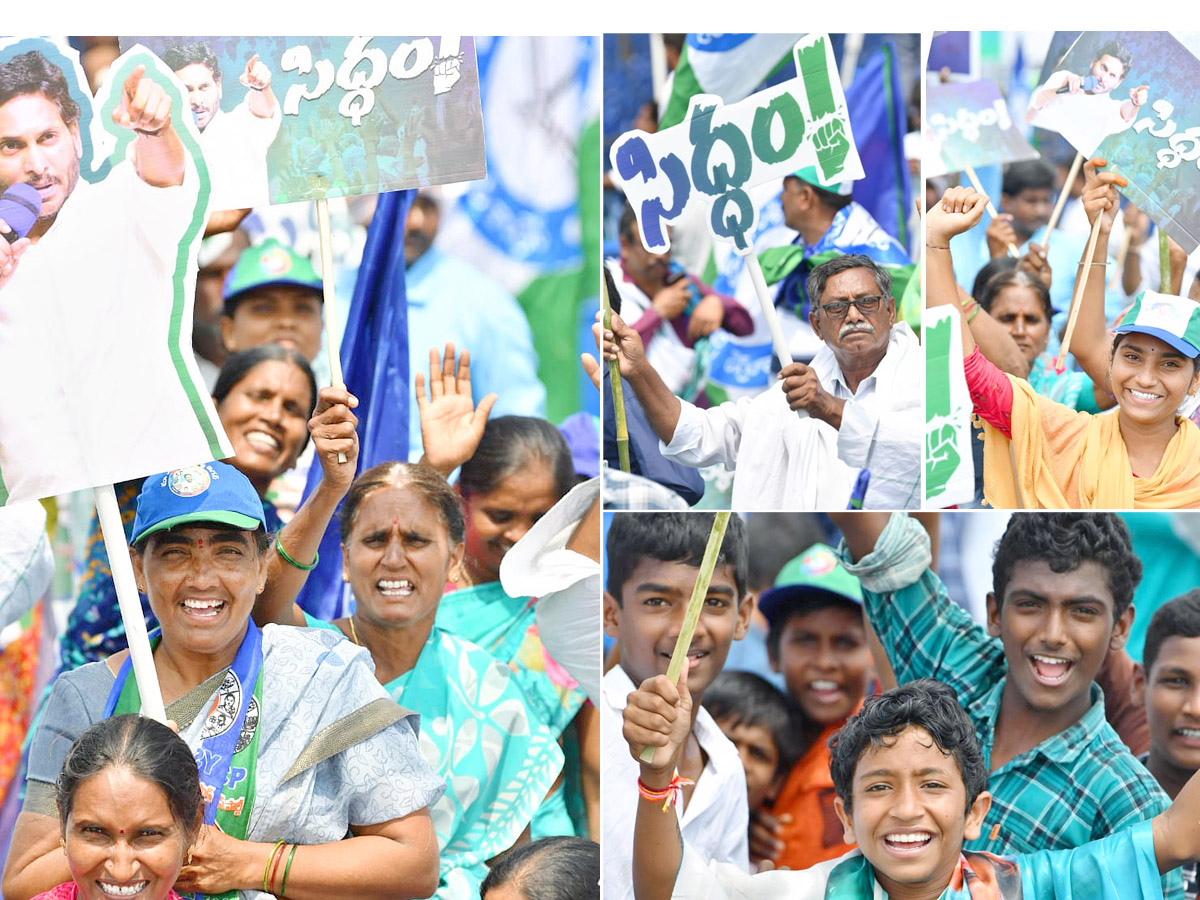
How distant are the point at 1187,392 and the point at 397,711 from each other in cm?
223

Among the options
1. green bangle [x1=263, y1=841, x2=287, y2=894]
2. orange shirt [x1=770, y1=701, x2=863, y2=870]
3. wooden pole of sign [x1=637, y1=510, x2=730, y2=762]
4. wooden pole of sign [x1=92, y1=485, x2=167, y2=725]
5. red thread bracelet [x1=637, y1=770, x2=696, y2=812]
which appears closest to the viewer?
green bangle [x1=263, y1=841, x2=287, y2=894]

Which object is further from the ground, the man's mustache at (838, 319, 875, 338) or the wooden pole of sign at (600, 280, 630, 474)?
the man's mustache at (838, 319, 875, 338)

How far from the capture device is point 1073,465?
12.3 feet

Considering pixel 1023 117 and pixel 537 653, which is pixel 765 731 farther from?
pixel 1023 117

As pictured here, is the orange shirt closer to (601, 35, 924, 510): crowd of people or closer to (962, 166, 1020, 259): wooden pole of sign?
(601, 35, 924, 510): crowd of people

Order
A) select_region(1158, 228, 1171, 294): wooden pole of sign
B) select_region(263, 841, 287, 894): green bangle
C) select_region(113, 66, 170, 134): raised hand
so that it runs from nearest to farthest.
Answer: select_region(263, 841, 287, 894): green bangle < select_region(113, 66, 170, 134): raised hand < select_region(1158, 228, 1171, 294): wooden pole of sign

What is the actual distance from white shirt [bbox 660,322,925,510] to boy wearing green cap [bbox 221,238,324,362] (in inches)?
39.8

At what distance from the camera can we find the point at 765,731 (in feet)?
12.1

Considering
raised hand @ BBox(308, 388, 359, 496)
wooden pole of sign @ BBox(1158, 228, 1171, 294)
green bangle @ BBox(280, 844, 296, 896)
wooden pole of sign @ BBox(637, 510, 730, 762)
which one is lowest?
green bangle @ BBox(280, 844, 296, 896)

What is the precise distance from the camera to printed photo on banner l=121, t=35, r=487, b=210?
363 cm

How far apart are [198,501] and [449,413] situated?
29.5 inches

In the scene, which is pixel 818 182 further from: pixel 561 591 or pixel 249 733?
pixel 249 733

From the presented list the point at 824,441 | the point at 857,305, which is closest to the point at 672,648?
the point at 824,441

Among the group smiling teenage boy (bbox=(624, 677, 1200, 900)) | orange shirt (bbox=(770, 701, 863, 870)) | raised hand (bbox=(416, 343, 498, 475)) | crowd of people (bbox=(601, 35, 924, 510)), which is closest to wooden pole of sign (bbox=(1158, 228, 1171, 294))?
crowd of people (bbox=(601, 35, 924, 510))
